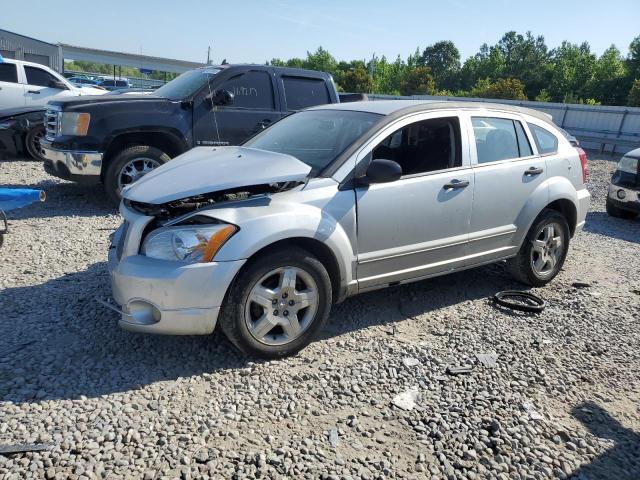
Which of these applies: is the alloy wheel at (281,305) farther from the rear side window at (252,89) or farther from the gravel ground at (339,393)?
the rear side window at (252,89)

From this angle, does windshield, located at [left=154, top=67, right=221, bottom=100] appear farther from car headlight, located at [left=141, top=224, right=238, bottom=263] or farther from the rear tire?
the rear tire

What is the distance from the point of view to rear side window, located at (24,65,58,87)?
1232cm

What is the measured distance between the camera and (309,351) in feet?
12.5

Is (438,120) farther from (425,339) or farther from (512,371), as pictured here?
(512,371)

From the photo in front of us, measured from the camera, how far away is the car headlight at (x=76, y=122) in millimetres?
6953

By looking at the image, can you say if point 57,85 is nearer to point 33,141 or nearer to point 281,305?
point 33,141

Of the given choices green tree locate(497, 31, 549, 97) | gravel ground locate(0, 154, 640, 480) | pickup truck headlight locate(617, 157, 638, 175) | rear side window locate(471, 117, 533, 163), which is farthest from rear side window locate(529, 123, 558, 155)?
green tree locate(497, 31, 549, 97)

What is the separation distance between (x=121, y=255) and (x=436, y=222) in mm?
2402

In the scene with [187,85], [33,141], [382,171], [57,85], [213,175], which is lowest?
[33,141]

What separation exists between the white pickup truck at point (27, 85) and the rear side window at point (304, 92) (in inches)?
242

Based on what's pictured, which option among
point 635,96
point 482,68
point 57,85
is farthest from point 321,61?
point 57,85

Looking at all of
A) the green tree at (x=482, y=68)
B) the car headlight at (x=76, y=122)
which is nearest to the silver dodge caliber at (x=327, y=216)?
the car headlight at (x=76, y=122)

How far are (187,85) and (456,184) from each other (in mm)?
5015

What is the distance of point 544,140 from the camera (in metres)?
5.18
